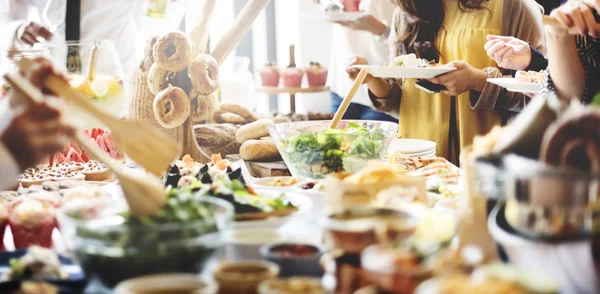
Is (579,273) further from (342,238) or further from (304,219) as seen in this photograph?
(304,219)

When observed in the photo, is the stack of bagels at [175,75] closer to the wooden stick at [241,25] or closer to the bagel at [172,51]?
the bagel at [172,51]

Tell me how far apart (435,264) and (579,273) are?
0.70 feet

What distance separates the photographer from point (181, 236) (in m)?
0.93

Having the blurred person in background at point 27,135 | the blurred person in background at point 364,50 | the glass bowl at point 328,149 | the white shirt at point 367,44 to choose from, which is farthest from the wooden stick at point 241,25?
the white shirt at point 367,44

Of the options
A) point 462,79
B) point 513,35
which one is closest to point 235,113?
point 462,79

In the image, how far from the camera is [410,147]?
2.41 meters

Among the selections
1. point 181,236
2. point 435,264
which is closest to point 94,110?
point 181,236

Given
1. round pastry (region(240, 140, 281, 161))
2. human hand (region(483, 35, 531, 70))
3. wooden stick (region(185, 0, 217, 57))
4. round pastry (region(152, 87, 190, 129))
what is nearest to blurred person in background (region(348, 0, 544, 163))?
human hand (region(483, 35, 531, 70))

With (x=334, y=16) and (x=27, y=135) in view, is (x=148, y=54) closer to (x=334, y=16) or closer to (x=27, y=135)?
(x=27, y=135)

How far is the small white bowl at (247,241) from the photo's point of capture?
1083 millimetres

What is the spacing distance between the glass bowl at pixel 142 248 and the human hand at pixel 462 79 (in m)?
2.20

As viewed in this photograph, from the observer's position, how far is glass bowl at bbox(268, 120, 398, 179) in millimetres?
1938

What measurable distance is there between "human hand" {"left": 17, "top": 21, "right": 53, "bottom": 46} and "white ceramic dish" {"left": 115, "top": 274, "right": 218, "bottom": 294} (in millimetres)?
1918

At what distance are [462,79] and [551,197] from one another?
2.19 meters
